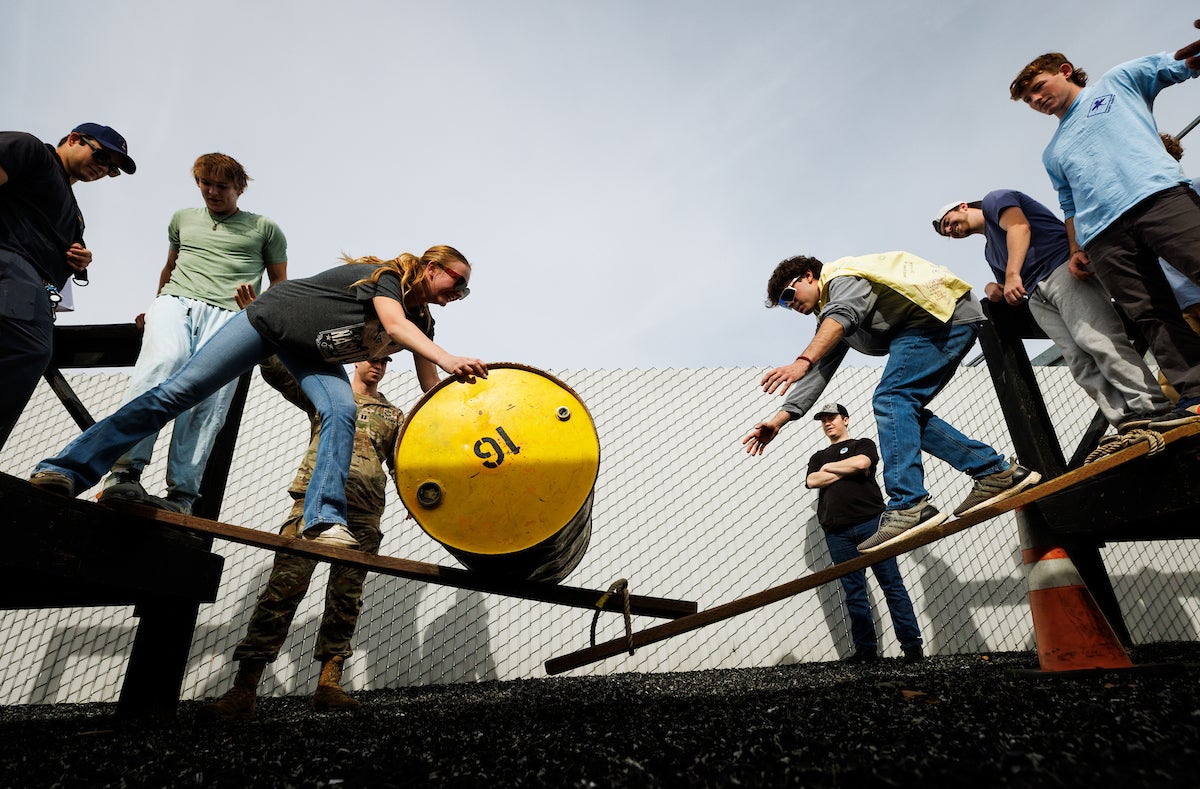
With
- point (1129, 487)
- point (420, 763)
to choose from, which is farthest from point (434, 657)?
point (1129, 487)

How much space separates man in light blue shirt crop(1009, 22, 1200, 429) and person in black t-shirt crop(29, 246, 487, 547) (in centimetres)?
256

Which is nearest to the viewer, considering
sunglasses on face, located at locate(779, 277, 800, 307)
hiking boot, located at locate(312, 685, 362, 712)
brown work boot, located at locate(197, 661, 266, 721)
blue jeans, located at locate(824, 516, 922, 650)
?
brown work boot, located at locate(197, 661, 266, 721)

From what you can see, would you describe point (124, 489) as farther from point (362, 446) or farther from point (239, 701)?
point (362, 446)

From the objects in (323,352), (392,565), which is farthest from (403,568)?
(323,352)

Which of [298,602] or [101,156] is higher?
[101,156]

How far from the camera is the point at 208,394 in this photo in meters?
2.47

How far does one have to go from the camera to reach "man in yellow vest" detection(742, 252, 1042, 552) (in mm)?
2701

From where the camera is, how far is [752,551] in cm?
545

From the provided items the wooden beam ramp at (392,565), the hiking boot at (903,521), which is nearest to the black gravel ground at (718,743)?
the wooden beam ramp at (392,565)

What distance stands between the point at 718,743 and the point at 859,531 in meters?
3.45

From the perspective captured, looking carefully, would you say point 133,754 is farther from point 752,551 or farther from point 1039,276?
point 752,551

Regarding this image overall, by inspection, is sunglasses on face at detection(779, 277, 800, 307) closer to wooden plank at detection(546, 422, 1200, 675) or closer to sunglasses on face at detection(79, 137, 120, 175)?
wooden plank at detection(546, 422, 1200, 675)

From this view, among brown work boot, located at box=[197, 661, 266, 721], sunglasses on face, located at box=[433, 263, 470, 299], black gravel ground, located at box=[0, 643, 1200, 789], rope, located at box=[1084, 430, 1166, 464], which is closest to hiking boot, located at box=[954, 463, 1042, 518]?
rope, located at box=[1084, 430, 1166, 464]

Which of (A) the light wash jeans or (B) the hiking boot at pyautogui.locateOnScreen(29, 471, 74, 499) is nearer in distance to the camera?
(B) the hiking boot at pyautogui.locateOnScreen(29, 471, 74, 499)
